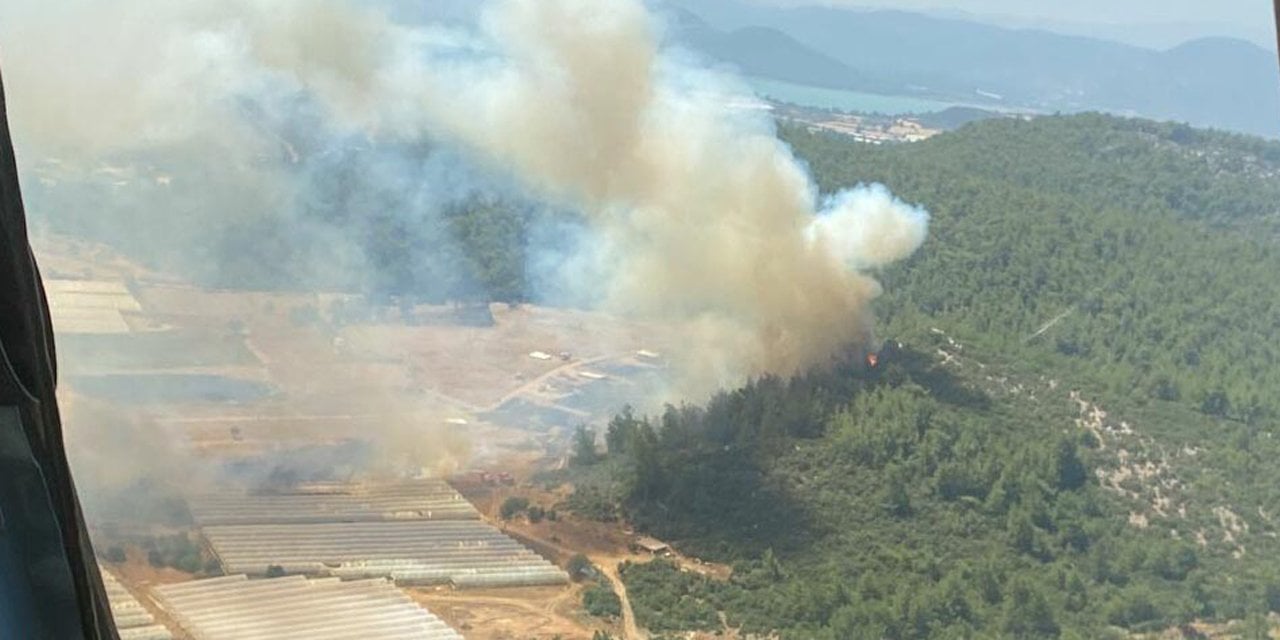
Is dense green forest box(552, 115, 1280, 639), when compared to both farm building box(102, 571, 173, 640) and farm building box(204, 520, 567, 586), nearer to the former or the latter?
farm building box(204, 520, 567, 586)

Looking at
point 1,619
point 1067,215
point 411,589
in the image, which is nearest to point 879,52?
point 1067,215

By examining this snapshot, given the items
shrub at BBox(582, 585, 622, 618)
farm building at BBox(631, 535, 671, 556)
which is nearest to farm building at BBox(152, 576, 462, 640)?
shrub at BBox(582, 585, 622, 618)

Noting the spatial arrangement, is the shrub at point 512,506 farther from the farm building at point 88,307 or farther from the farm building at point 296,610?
the farm building at point 88,307

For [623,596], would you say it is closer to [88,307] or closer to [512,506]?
[512,506]

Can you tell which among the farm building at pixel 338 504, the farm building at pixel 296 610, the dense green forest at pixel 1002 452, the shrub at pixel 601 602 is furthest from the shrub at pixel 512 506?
the farm building at pixel 296 610

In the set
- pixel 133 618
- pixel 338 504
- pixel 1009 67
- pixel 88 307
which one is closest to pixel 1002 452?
pixel 338 504
